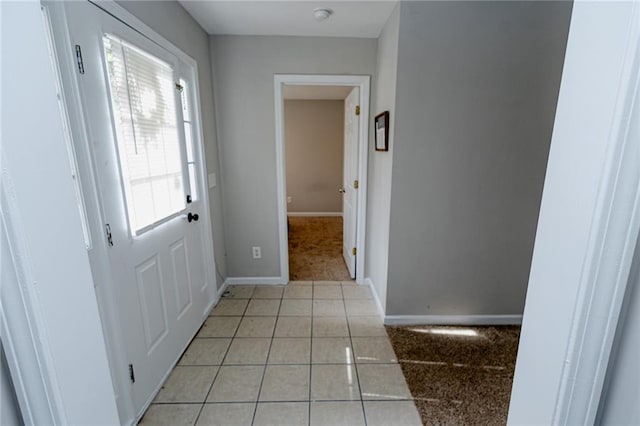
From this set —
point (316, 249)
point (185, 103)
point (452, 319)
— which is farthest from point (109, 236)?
point (316, 249)

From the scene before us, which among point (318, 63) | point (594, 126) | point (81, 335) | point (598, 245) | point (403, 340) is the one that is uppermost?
point (318, 63)

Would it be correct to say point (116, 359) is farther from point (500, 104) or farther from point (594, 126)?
point (500, 104)

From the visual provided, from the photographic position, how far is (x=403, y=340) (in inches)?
84.6

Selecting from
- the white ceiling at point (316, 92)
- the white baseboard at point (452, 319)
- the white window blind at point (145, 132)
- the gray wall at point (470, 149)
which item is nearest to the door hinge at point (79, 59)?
the white window blind at point (145, 132)

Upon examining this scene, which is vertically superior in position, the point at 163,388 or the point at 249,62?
the point at 249,62

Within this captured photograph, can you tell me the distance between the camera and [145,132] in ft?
5.20

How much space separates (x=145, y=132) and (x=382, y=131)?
65.5 inches

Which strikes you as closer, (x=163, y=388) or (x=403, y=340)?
(x=163, y=388)

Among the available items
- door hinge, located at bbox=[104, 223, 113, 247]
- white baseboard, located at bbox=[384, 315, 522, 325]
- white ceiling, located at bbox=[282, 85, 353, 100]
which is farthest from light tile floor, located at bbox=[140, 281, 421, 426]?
white ceiling, located at bbox=[282, 85, 353, 100]

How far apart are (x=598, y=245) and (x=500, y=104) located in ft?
6.35

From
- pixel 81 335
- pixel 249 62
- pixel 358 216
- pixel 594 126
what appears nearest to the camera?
pixel 594 126

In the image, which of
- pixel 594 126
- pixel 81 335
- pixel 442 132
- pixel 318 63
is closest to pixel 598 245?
pixel 594 126

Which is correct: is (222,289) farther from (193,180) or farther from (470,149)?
(470,149)

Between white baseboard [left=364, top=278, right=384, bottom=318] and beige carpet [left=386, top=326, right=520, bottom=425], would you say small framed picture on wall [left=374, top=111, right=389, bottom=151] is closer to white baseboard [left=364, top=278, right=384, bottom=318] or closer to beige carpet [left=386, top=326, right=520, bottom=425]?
white baseboard [left=364, top=278, right=384, bottom=318]
